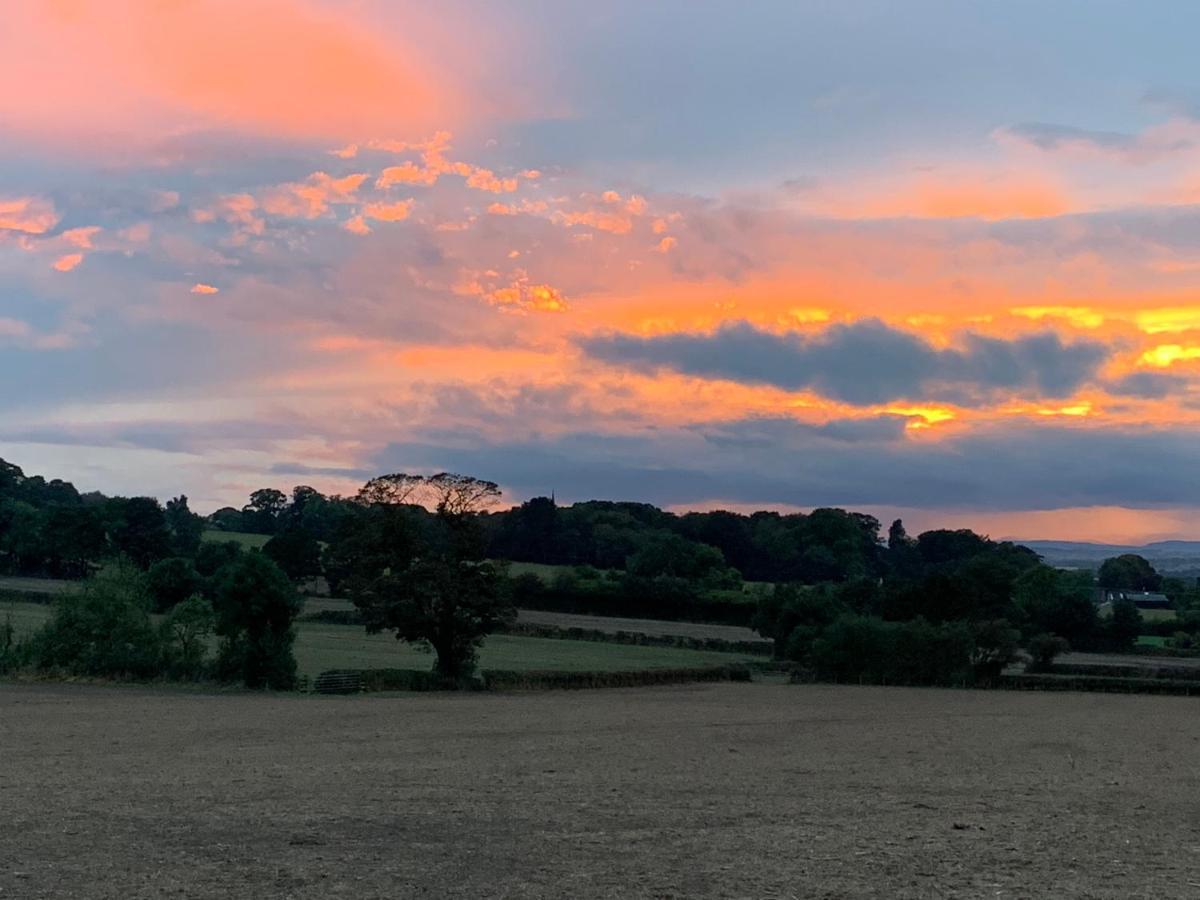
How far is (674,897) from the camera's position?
11.3m

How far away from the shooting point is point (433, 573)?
180ft

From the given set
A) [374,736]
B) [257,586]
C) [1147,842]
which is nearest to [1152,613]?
[257,586]

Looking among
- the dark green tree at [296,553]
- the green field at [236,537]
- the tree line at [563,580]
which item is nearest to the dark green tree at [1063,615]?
the tree line at [563,580]

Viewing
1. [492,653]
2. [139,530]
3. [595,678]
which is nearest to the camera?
[595,678]

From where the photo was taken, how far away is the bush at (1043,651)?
2763 inches

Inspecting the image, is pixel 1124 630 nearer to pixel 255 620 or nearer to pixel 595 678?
pixel 595 678

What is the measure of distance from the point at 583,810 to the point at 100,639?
40070 mm

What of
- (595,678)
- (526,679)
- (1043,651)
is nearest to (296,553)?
(595,678)

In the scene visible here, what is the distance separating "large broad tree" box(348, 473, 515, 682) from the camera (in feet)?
180

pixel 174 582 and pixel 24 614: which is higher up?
pixel 174 582

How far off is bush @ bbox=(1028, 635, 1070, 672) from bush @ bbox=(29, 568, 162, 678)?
45982 mm

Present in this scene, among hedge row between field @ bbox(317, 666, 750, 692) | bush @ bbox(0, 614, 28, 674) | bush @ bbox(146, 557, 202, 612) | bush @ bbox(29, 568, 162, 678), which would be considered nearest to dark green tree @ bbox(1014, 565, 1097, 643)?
hedge row between field @ bbox(317, 666, 750, 692)

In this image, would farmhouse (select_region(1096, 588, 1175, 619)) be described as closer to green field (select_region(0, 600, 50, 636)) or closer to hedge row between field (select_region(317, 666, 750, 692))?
hedge row between field (select_region(317, 666, 750, 692))

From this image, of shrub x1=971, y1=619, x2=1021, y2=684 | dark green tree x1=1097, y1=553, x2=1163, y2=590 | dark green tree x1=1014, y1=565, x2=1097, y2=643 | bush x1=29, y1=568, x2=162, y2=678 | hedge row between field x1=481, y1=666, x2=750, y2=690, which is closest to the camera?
bush x1=29, y1=568, x2=162, y2=678
